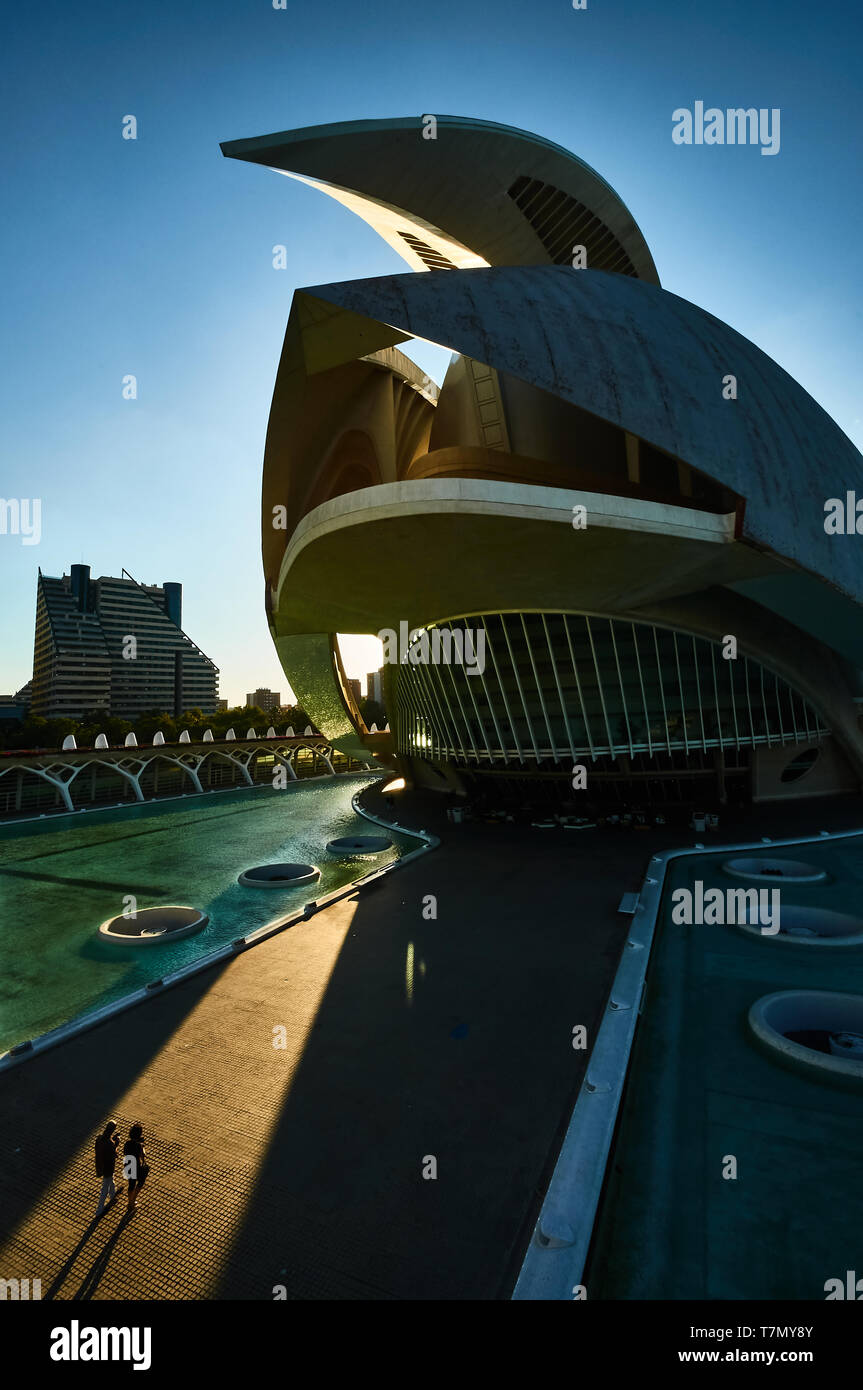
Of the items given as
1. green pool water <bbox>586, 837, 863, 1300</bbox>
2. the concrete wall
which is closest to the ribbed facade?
the concrete wall

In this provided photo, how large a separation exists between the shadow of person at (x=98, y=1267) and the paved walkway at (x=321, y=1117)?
0.02 meters

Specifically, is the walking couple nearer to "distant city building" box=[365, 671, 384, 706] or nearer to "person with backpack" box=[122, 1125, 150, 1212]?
"person with backpack" box=[122, 1125, 150, 1212]

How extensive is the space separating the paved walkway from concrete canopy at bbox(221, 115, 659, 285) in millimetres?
21701

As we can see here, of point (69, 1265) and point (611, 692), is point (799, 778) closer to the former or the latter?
point (611, 692)

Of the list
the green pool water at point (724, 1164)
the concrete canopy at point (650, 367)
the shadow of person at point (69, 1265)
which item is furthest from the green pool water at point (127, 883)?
the concrete canopy at point (650, 367)

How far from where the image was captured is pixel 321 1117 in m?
7.26

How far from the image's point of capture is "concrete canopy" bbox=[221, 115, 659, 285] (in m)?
18.6

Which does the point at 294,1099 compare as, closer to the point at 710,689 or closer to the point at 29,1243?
the point at 29,1243

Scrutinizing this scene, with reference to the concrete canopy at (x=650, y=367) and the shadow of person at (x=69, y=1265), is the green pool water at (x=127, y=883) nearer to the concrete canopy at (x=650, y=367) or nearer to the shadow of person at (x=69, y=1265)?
the shadow of person at (x=69, y=1265)

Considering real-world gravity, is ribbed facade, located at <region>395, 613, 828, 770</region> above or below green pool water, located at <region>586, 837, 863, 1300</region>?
above

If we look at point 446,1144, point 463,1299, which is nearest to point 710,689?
point 446,1144

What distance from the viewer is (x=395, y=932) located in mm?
13688

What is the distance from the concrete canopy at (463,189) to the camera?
61.1 feet
